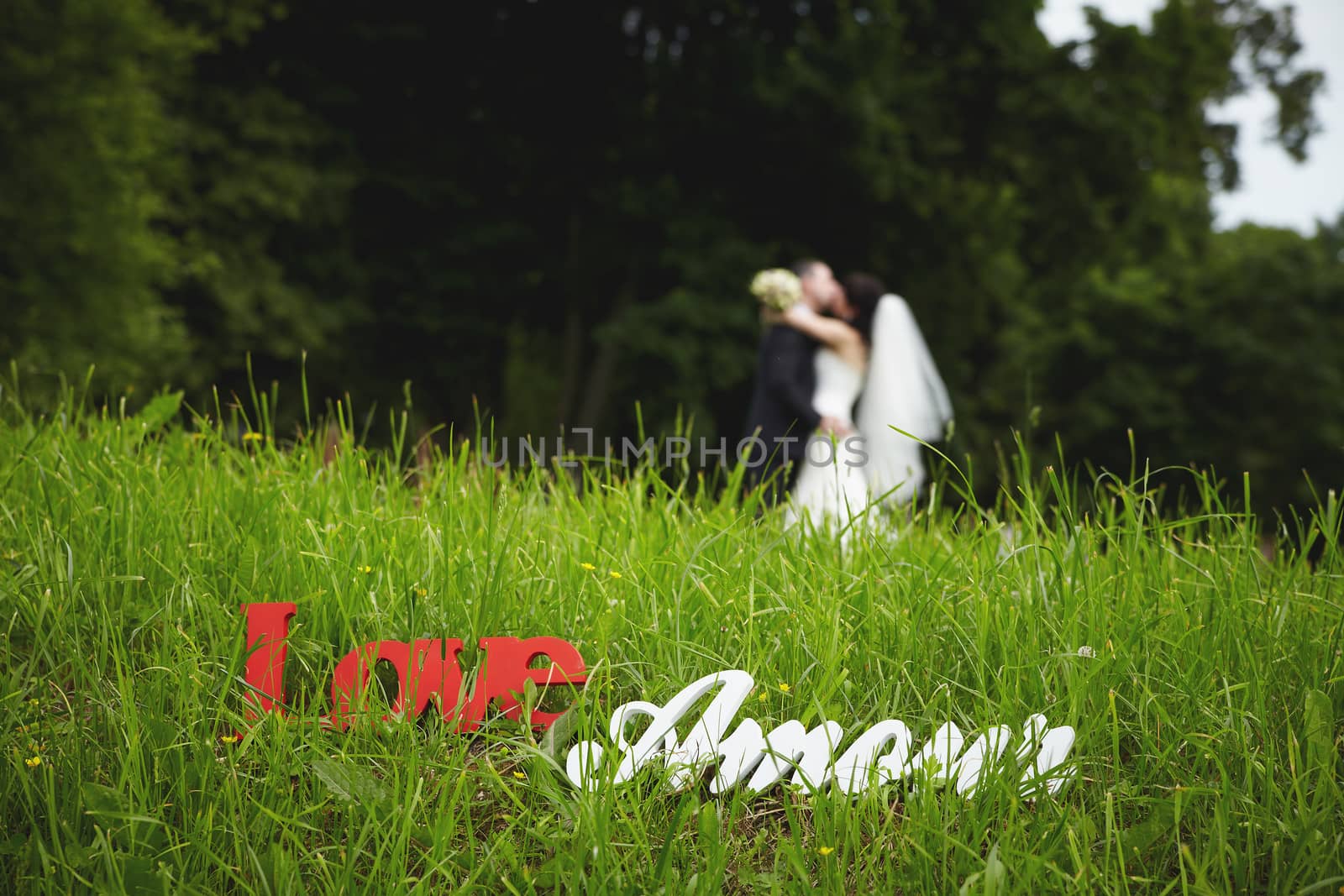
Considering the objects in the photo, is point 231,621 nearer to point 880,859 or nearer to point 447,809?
point 447,809

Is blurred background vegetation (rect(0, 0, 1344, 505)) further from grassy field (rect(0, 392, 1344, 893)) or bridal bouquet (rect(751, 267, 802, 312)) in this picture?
grassy field (rect(0, 392, 1344, 893))

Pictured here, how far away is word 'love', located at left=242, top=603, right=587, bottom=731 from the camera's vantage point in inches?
85.4

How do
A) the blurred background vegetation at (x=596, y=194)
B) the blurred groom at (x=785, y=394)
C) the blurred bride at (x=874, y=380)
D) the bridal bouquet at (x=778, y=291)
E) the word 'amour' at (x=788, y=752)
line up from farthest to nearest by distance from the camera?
1. the blurred background vegetation at (x=596, y=194)
2. the blurred bride at (x=874, y=380)
3. the bridal bouquet at (x=778, y=291)
4. the blurred groom at (x=785, y=394)
5. the word 'amour' at (x=788, y=752)

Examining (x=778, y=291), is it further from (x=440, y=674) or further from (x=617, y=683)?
(x=440, y=674)

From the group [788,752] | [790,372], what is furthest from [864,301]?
[788,752]

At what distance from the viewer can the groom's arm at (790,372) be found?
19.0ft

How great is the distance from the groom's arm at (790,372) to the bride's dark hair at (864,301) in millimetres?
424

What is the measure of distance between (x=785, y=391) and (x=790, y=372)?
0.42 feet

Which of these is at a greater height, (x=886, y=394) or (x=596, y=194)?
(x=596, y=194)

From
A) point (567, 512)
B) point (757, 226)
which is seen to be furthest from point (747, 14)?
point (567, 512)

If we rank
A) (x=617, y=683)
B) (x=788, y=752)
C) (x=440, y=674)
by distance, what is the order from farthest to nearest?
(x=617, y=683) < (x=440, y=674) < (x=788, y=752)

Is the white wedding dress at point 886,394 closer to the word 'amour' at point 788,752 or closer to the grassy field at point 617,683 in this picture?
the grassy field at point 617,683

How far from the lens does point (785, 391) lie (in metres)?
5.84

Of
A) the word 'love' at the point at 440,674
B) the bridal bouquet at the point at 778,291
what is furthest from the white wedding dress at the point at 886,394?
the word 'love' at the point at 440,674
